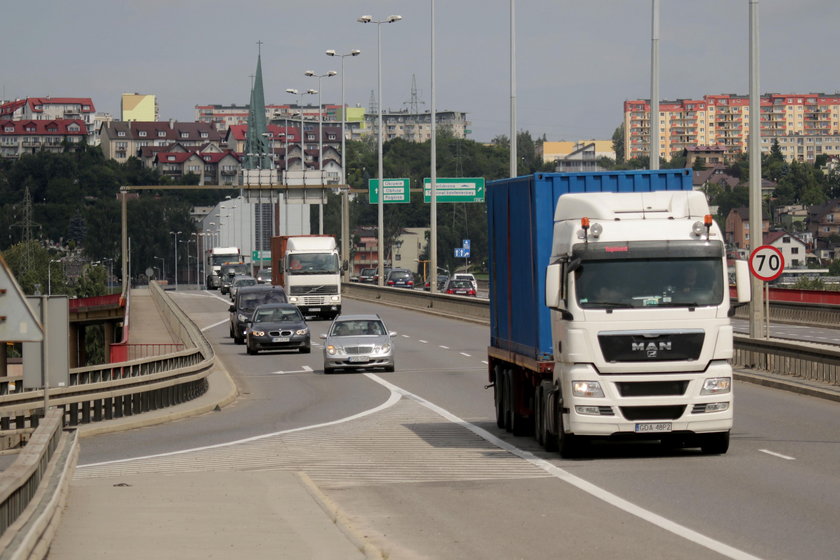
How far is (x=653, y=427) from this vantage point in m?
16.6

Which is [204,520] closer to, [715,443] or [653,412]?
[653,412]

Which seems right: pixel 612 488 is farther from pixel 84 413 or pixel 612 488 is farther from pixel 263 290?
pixel 263 290

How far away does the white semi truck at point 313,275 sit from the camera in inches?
2448

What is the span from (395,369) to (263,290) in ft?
55.4

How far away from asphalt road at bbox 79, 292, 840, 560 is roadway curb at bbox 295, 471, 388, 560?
19cm

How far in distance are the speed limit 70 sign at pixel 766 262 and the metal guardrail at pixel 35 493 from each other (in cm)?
1808

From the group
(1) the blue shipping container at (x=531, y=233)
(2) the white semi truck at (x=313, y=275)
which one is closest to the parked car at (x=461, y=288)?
(2) the white semi truck at (x=313, y=275)

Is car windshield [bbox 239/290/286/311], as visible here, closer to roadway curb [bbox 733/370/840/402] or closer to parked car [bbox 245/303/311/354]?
parked car [bbox 245/303/311/354]

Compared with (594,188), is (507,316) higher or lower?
lower

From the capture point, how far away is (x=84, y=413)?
79.6 ft

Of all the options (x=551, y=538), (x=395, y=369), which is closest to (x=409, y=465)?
(x=551, y=538)

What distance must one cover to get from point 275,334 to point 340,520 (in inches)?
1228

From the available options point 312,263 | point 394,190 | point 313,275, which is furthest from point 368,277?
point 313,275

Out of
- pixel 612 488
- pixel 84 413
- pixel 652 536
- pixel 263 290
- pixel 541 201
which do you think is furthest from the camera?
pixel 263 290
